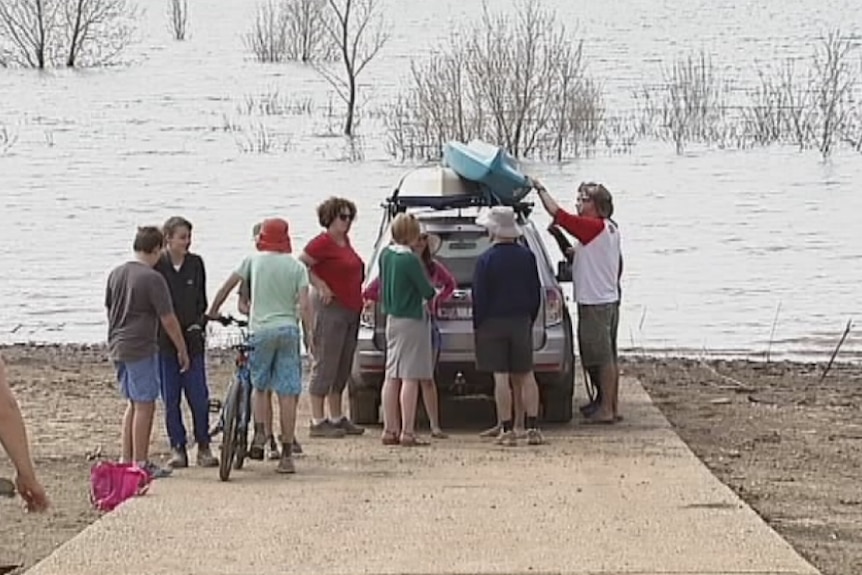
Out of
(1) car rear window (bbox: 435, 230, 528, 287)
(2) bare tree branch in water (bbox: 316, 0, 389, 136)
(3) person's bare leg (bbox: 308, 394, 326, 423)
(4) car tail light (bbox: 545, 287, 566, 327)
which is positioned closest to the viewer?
(3) person's bare leg (bbox: 308, 394, 326, 423)

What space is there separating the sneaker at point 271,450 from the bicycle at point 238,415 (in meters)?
0.29

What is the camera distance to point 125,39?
80062 mm

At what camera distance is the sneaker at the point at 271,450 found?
1227cm

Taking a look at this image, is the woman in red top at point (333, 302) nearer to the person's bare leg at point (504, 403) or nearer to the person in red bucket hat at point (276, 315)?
the person's bare leg at point (504, 403)

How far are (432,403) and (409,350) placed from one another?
53cm

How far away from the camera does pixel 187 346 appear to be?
1215 cm

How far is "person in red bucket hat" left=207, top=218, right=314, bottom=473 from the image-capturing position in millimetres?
11859

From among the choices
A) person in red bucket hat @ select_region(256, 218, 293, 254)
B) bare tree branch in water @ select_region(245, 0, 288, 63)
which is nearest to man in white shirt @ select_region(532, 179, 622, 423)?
person in red bucket hat @ select_region(256, 218, 293, 254)

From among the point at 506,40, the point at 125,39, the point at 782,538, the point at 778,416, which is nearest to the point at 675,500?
the point at 782,538

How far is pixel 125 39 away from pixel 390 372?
68.9 meters

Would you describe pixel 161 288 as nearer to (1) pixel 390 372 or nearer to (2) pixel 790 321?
(1) pixel 390 372

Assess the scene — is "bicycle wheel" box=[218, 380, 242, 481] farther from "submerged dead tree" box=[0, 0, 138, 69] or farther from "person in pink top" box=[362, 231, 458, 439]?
"submerged dead tree" box=[0, 0, 138, 69]

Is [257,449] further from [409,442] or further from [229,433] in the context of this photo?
[409,442]

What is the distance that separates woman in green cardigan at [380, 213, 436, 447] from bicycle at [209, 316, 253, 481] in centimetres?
125
